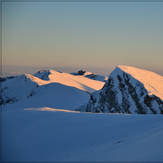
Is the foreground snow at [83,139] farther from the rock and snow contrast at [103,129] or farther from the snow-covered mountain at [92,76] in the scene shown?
the snow-covered mountain at [92,76]

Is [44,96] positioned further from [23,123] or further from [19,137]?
[19,137]

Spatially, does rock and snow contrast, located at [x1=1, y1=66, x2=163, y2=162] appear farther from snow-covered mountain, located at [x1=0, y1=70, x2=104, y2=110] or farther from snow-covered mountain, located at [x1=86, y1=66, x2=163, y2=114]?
snow-covered mountain, located at [x1=0, y1=70, x2=104, y2=110]

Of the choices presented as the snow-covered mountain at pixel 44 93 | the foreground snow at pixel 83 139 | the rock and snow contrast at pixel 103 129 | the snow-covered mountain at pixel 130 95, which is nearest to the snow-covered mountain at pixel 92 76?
the snow-covered mountain at pixel 44 93

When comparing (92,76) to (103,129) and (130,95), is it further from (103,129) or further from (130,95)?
(103,129)

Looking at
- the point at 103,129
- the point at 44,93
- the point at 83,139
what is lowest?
the point at 44,93

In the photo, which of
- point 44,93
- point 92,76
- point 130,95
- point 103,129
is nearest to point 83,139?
point 103,129
